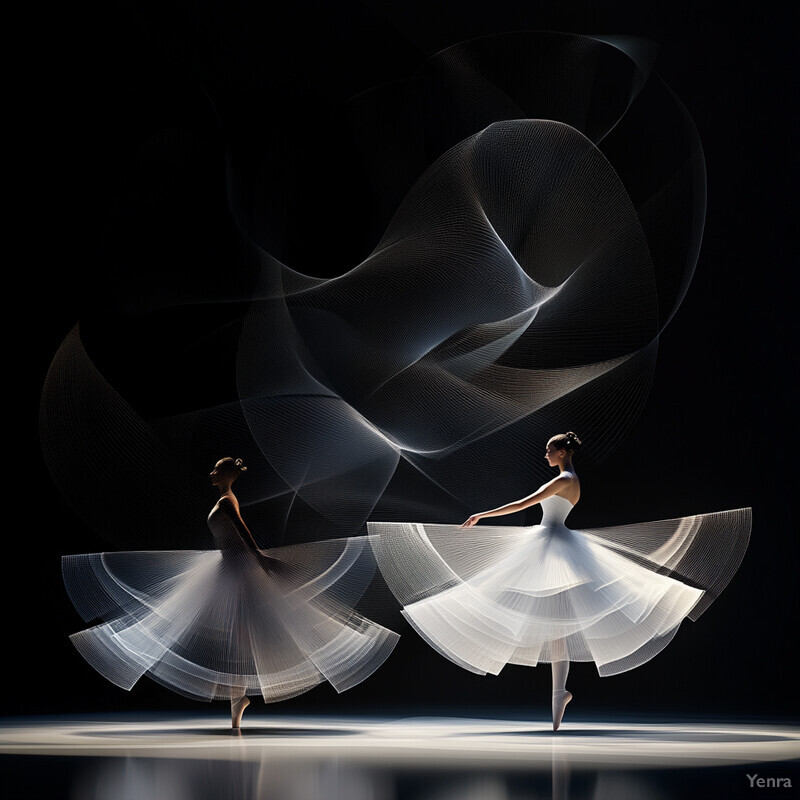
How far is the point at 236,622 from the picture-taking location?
17.7 ft

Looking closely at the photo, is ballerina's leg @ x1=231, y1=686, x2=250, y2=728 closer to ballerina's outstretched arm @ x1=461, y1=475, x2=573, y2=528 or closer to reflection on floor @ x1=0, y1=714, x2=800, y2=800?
reflection on floor @ x1=0, y1=714, x2=800, y2=800

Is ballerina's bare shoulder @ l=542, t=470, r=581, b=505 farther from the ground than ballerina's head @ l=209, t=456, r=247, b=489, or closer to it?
closer to it

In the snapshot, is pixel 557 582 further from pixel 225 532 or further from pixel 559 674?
pixel 225 532

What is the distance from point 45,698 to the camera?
24.3 feet

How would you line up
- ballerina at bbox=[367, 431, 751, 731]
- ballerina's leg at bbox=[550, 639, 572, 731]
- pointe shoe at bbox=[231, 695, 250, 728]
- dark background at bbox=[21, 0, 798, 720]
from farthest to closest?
dark background at bbox=[21, 0, 798, 720] < pointe shoe at bbox=[231, 695, 250, 728] < ballerina's leg at bbox=[550, 639, 572, 731] < ballerina at bbox=[367, 431, 751, 731]

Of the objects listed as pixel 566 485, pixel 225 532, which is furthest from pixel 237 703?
pixel 566 485

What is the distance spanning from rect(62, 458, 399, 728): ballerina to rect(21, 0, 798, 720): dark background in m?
1.50

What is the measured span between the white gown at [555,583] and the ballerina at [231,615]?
1.06ft

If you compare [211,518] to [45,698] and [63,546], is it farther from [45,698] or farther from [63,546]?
[45,698]

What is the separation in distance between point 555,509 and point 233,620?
166cm

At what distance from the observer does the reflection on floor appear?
3711 millimetres

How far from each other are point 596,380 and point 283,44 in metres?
3.01

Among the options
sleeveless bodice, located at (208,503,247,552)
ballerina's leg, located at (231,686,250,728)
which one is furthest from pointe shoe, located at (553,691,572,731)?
sleeveless bodice, located at (208,503,247,552)

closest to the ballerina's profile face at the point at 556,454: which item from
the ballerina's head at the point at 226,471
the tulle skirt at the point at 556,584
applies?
the tulle skirt at the point at 556,584
